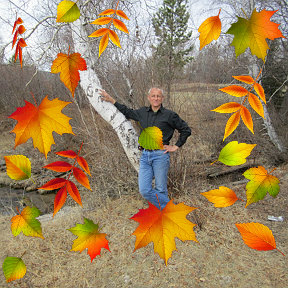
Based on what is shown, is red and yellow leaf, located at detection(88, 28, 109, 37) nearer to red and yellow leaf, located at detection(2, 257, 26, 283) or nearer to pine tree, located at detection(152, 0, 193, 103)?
red and yellow leaf, located at detection(2, 257, 26, 283)

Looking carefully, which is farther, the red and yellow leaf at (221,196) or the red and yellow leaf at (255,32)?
the red and yellow leaf at (221,196)

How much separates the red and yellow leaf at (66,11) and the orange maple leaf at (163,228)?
0.38 metres

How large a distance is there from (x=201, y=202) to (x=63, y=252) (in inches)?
75.3

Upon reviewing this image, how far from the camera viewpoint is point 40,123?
0.42 m

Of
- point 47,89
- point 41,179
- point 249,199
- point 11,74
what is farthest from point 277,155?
point 11,74

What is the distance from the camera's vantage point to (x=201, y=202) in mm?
3113

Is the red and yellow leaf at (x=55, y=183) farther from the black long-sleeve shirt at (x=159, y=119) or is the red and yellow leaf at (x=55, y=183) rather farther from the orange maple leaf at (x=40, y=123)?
the black long-sleeve shirt at (x=159, y=119)

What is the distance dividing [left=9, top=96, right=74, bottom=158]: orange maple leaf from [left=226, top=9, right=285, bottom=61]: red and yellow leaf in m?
0.33

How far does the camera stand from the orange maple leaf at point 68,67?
451 mm

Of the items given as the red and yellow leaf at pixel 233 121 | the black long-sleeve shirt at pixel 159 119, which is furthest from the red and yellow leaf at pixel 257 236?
the black long-sleeve shirt at pixel 159 119

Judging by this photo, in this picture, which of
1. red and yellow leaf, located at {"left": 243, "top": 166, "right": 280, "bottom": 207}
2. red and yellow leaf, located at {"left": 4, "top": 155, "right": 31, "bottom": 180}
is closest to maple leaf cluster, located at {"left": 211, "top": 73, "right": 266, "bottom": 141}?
red and yellow leaf, located at {"left": 243, "top": 166, "right": 280, "bottom": 207}

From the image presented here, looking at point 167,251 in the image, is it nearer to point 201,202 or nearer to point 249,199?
point 249,199

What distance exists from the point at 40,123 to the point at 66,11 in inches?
8.2

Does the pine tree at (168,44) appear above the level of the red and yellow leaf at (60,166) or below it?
above
